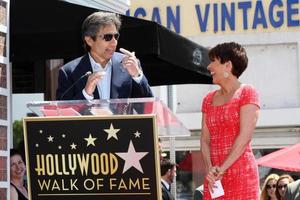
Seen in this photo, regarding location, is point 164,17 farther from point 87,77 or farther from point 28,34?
point 87,77

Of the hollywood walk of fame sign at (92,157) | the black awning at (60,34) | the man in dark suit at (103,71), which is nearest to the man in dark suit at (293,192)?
the black awning at (60,34)

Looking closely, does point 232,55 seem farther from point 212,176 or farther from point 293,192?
point 293,192

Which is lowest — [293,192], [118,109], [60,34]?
[293,192]

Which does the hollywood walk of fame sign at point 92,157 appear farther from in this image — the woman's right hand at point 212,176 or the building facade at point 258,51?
the building facade at point 258,51

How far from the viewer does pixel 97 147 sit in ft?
11.4

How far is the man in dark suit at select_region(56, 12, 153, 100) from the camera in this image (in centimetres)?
391

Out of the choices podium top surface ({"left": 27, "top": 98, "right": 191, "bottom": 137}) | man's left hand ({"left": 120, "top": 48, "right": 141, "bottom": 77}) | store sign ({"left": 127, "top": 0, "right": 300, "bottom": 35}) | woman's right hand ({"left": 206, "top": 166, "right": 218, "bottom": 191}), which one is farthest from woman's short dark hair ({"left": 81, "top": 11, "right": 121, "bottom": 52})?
store sign ({"left": 127, "top": 0, "right": 300, "bottom": 35})

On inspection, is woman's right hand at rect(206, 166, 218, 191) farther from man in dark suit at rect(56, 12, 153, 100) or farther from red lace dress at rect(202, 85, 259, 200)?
man in dark suit at rect(56, 12, 153, 100)

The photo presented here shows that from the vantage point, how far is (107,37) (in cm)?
393

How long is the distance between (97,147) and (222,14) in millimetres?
16165

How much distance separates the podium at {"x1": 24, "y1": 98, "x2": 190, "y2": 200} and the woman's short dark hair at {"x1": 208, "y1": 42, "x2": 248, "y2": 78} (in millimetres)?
758

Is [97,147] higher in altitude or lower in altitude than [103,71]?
lower

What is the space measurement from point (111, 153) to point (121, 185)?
0.16 m

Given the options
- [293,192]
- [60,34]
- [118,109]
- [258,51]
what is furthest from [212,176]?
[258,51]
